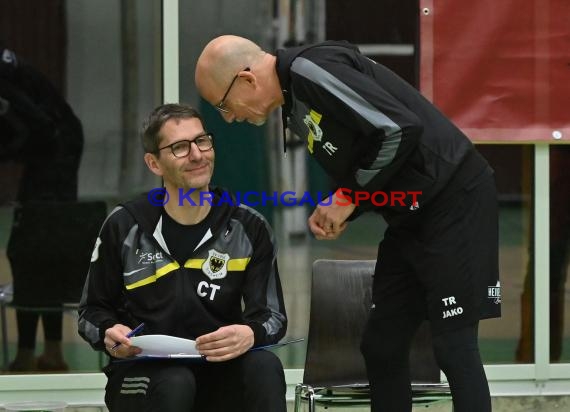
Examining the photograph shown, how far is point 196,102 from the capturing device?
17.7ft

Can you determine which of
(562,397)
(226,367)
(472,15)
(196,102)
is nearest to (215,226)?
(226,367)

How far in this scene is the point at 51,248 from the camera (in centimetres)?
538

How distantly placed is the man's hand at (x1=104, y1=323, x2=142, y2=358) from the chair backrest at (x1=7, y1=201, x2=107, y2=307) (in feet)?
5.10

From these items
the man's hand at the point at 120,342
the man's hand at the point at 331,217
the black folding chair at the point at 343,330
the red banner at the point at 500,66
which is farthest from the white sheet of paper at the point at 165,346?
the red banner at the point at 500,66

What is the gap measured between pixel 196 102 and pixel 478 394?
218cm

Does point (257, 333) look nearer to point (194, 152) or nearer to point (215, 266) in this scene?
point (215, 266)

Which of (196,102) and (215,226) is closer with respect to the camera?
(215,226)

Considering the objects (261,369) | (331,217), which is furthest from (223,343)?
(331,217)

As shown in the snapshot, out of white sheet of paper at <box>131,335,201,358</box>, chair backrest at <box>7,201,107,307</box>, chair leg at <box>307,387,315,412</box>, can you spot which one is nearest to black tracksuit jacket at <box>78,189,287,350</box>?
white sheet of paper at <box>131,335,201,358</box>

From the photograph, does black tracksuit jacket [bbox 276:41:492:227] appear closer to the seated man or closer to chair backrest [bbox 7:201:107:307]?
the seated man

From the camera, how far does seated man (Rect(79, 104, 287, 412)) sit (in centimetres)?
394

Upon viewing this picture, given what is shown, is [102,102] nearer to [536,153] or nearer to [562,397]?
[536,153]

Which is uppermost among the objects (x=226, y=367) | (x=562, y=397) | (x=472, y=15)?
(x=472, y=15)

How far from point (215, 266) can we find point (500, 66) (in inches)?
79.7
